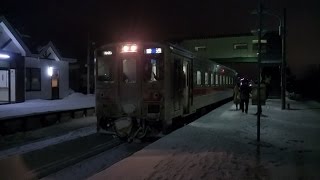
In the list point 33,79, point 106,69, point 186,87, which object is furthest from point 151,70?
point 33,79

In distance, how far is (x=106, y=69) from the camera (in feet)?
43.7

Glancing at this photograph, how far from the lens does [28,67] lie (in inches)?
1196

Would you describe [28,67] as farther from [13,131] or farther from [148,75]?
[148,75]

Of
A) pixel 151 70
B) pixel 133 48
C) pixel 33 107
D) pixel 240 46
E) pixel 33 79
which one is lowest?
pixel 33 107

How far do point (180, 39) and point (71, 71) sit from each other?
16.5 meters

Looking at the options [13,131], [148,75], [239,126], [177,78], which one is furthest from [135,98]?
[13,131]

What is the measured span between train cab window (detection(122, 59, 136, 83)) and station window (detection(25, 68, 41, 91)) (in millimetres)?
18932

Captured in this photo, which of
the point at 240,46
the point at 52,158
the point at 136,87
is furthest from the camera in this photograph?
the point at 240,46

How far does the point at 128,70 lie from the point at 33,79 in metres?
19.8

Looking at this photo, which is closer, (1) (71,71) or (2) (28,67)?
(2) (28,67)

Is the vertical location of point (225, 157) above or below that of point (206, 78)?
below

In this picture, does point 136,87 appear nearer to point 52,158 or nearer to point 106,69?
point 106,69

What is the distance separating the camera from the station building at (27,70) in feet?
89.2

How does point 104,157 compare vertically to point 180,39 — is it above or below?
below
